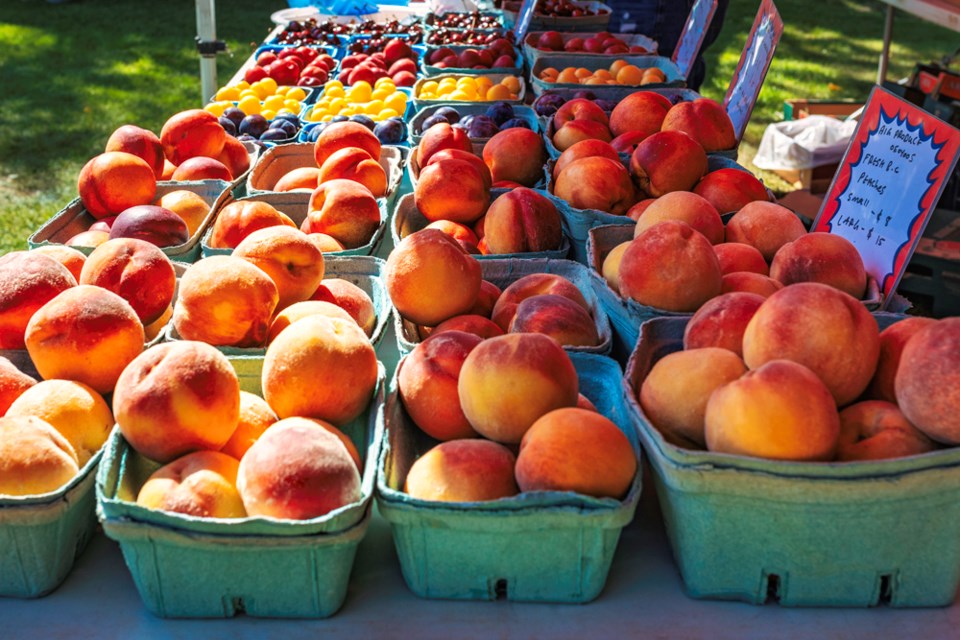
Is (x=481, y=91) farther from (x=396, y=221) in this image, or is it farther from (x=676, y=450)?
(x=676, y=450)

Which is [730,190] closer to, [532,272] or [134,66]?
[532,272]

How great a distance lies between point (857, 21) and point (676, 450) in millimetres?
8297

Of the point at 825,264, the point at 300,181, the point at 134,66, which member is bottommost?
the point at 134,66

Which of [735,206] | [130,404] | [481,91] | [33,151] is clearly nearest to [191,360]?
[130,404]

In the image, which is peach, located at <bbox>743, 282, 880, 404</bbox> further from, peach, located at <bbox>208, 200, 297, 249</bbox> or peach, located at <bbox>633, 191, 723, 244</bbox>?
peach, located at <bbox>208, 200, 297, 249</bbox>

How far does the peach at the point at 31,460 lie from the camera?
3.34 feet

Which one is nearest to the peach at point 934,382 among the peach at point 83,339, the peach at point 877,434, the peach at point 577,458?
the peach at point 877,434

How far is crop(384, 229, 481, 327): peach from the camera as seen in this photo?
138 centimetres

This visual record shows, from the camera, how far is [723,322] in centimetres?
117

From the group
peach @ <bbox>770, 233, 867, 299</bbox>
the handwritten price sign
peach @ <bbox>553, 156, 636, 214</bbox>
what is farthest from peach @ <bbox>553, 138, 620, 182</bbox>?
peach @ <bbox>770, 233, 867, 299</bbox>

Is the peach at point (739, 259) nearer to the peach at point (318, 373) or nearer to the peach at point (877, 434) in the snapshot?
the peach at point (877, 434)

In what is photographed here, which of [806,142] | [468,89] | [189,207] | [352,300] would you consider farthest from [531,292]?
[806,142]

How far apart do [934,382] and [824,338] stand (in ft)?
0.41

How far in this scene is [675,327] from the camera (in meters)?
1.27
